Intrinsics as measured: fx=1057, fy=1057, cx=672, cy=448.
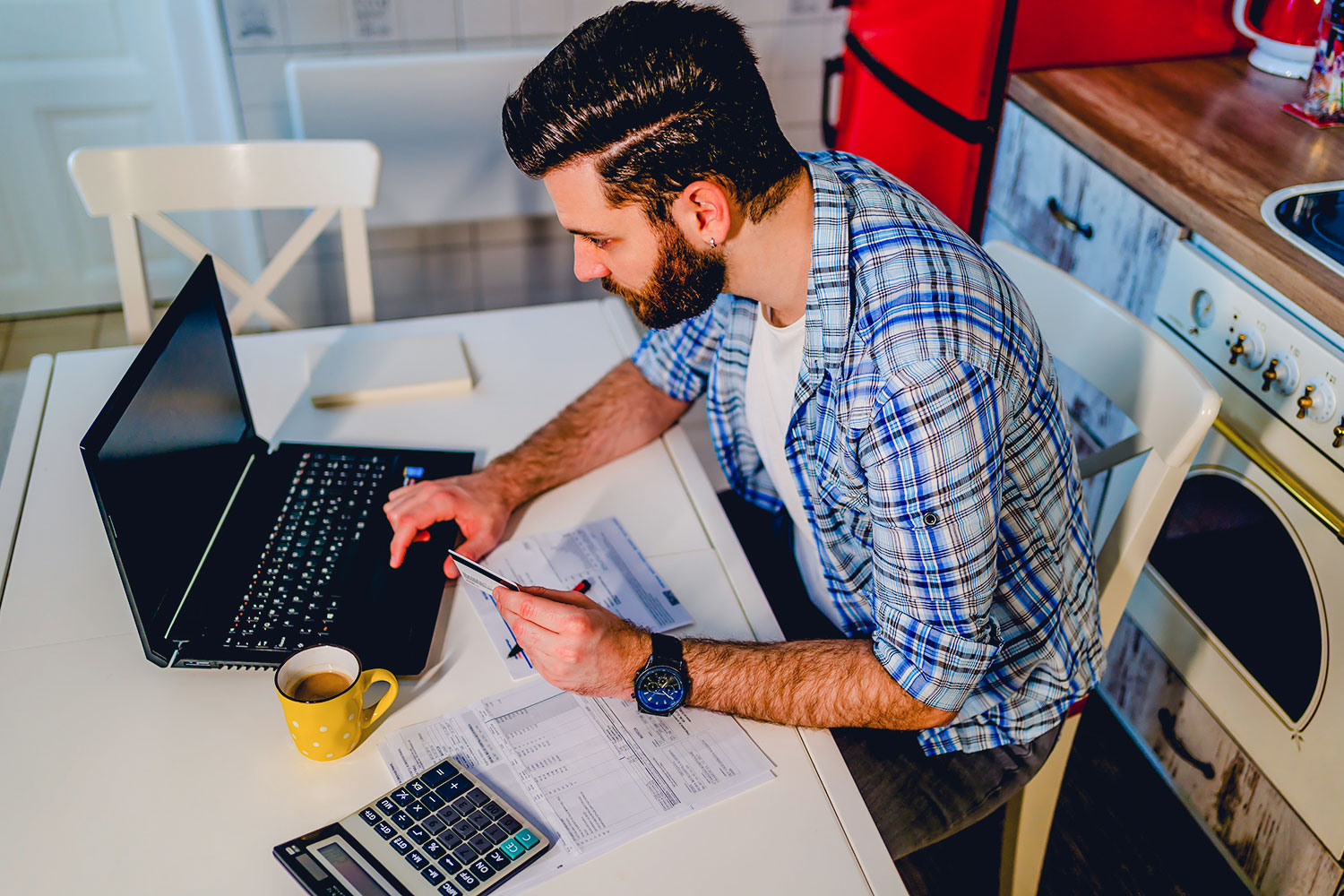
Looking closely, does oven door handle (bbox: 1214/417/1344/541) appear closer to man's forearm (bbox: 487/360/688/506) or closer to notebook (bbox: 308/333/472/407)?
man's forearm (bbox: 487/360/688/506)

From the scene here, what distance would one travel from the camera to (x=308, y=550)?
3.75ft

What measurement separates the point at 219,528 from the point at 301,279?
1657mm

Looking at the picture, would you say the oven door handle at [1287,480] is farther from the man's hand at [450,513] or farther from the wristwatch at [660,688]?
the man's hand at [450,513]

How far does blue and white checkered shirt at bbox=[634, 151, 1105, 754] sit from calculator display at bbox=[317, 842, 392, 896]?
1.63 ft

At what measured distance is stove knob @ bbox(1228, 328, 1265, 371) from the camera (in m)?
1.40

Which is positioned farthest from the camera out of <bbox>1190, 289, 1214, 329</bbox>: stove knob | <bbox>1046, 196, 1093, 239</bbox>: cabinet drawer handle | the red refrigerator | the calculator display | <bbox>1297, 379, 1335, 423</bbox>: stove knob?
the red refrigerator

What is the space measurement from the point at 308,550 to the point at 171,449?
6.9 inches

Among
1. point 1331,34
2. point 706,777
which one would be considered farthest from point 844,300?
point 1331,34

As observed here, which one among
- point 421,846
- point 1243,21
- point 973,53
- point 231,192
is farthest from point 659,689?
point 1243,21

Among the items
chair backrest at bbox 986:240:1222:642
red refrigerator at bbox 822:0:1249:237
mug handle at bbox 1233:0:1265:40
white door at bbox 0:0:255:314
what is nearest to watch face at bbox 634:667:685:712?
chair backrest at bbox 986:240:1222:642

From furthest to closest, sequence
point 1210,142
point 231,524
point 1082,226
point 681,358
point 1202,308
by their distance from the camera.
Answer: point 1082,226 < point 1210,142 < point 1202,308 < point 681,358 < point 231,524

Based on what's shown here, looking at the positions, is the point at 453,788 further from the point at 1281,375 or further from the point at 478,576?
the point at 1281,375

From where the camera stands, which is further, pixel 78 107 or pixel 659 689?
pixel 78 107

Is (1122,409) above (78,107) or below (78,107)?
above
